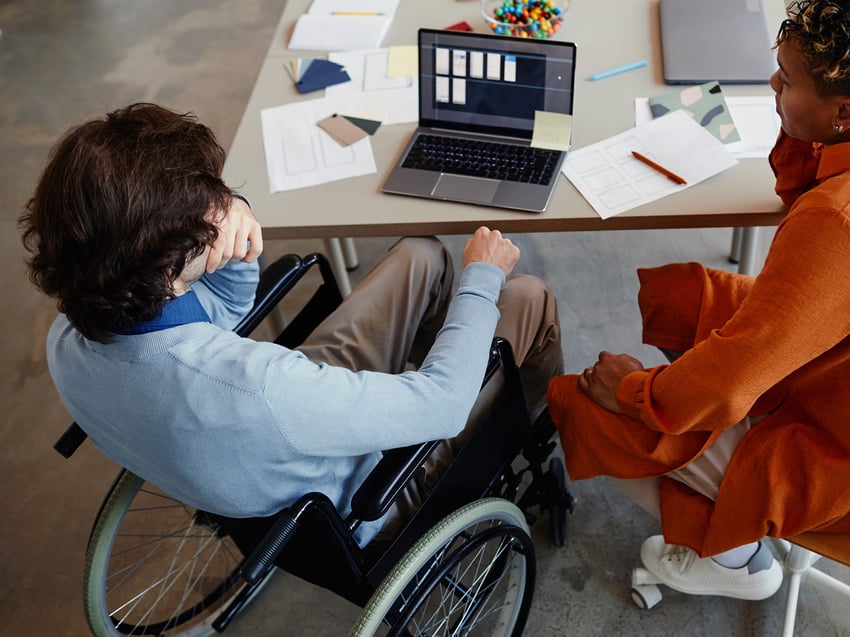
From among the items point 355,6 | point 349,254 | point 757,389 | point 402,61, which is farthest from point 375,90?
point 757,389

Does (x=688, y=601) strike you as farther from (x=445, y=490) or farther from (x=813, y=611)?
(x=445, y=490)

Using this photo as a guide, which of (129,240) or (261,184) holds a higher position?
(129,240)

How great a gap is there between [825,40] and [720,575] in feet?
3.37

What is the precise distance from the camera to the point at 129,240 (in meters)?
0.94

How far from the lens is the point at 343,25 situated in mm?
1920

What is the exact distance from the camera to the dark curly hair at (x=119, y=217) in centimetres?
92

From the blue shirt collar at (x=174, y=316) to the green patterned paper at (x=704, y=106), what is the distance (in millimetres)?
1004

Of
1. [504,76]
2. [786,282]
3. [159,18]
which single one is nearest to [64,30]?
[159,18]

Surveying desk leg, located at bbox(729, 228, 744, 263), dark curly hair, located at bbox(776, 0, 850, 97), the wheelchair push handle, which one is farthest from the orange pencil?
the wheelchair push handle

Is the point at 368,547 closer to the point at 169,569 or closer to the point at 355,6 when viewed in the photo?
the point at 169,569

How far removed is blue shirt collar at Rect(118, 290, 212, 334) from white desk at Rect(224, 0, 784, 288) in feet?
1.61

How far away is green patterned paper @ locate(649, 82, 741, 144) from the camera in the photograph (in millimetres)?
Answer: 1536

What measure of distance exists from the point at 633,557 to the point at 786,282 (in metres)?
0.98

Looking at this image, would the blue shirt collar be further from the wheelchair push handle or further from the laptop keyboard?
the laptop keyboard
